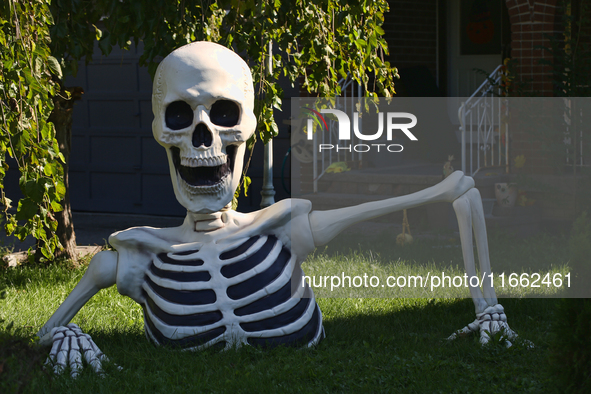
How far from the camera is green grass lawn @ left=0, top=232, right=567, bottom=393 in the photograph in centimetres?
303

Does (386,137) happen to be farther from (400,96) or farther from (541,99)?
(541,99)

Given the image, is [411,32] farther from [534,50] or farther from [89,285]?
[89,285]

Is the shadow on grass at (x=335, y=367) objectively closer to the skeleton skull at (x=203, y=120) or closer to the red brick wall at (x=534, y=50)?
the skeleton skull at (x=203, y=120)

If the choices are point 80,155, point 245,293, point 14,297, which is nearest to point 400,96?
point 80,155

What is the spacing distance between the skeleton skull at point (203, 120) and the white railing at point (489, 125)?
5.50m

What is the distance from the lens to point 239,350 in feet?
10.8

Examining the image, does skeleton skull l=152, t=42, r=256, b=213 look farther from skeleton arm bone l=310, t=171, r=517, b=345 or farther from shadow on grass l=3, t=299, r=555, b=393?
shadow on grass l=3, t=299, r=555, b=393

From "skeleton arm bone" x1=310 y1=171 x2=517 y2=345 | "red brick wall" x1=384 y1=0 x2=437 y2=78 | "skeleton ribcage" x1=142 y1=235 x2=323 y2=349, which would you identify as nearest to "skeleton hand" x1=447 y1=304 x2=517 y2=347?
"skeleton arm bone" x1=310 y1=171 x2=517 y2=345

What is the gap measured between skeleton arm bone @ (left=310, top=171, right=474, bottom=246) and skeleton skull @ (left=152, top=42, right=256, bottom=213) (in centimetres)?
47

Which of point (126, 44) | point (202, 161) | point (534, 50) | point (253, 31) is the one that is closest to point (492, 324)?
point (202, 161)

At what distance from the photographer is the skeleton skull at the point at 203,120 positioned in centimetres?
326

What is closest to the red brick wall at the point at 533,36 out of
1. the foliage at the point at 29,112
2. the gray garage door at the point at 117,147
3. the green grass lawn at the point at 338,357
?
the green grass lawn at the point at 338,357

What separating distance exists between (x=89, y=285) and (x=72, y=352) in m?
0.37

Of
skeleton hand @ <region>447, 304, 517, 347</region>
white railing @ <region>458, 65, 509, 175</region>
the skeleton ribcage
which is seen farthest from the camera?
white railing @ <region>458, 65, 509, 175</region>
